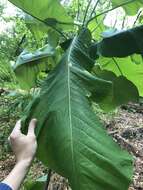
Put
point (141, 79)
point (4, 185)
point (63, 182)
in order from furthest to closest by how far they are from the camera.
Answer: point (63, 182), point (141, 79), point (4, 185)

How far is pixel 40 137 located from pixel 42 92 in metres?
0.15

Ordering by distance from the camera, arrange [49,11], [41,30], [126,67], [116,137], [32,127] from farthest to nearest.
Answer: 1. [116,137]
2. [126,67]
3. [41,30]
4. [49,11]
5. [32,127]

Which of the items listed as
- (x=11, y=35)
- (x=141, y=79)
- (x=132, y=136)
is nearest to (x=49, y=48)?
(x=141, y=79)

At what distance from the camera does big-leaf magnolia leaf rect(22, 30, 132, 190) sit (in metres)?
0.96

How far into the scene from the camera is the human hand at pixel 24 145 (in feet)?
3.34

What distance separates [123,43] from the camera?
1.23 meters

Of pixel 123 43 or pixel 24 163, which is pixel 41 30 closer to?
pixel 123 43

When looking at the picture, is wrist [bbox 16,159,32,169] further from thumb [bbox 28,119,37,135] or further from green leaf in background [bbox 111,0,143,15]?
green leaf in background [bbox 111,0,143,15]

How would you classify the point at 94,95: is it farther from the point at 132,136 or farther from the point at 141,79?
the point at 132,136

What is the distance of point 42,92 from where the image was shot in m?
1.17

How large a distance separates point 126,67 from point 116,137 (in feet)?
8.11

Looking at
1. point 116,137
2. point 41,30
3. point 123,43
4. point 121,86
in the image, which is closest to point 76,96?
point 123,43

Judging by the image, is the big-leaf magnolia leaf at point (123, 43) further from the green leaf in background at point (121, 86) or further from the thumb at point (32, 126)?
A: the thumb at point (32, 126)

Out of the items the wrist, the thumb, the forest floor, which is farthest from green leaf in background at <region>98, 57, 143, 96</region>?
the forest floor
